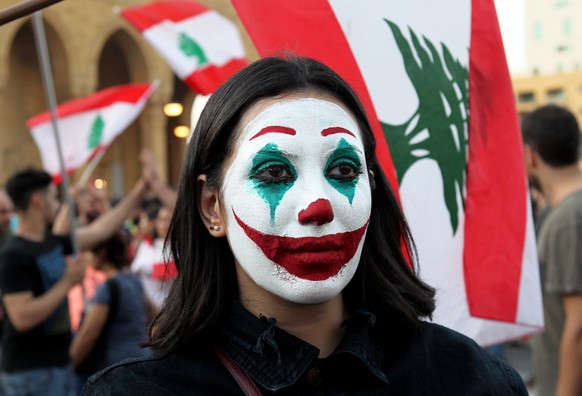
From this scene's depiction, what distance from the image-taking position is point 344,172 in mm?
1675

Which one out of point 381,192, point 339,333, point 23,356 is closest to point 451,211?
point 381,192

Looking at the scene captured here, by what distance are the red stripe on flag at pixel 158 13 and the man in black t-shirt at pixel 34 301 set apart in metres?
1.17

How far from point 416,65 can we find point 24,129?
1791 cm

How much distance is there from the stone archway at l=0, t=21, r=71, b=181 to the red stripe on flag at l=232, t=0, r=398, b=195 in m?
16.8

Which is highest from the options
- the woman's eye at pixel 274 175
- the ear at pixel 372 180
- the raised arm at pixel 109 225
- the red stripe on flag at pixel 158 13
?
the woman's eye at pixel 274 175

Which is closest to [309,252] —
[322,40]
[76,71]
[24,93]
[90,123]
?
[322,40]

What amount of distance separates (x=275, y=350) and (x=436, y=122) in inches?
48.5

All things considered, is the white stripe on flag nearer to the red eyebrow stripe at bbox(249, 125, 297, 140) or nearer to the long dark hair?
the long dark hair

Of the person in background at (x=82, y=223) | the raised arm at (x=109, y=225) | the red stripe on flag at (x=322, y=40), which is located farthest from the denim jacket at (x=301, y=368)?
the person in background at (x=82, y=223)

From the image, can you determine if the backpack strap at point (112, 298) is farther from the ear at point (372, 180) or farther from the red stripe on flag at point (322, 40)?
the ear at point (372, 180)

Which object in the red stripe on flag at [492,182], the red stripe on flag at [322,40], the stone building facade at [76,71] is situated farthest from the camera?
the stone building facade at [76,71]

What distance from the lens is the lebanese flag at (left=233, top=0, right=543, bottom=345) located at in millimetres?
2445

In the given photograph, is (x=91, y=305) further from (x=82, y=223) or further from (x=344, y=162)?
(x=344, y=162)

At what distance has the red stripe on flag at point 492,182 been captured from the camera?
8.63 ft
